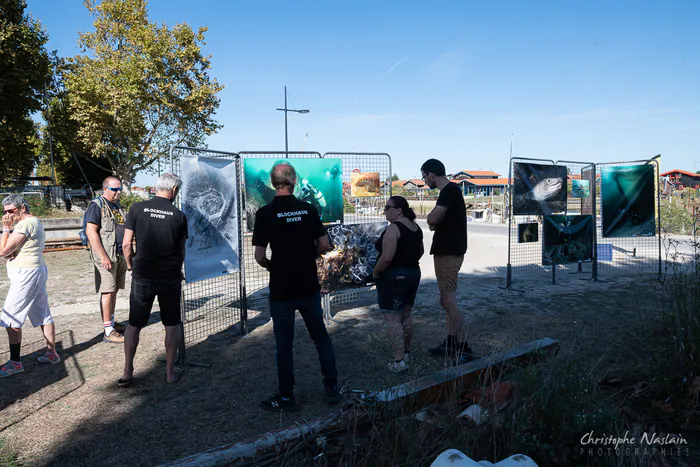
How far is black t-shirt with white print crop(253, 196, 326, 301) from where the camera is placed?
140 inches

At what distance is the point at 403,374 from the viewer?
4.20 metres

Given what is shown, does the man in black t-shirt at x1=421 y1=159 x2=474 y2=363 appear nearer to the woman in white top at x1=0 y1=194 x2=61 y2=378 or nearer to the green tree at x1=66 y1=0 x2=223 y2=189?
the woman in white top at x1=0 y1=194 x2=61 y2=378

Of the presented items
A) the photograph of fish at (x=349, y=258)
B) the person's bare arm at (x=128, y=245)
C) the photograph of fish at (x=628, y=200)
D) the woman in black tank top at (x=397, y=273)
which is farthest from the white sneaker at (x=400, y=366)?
the photograph of fish at (x=628, y=200)

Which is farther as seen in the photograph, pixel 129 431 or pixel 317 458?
pixel 129 431

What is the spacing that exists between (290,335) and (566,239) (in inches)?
272

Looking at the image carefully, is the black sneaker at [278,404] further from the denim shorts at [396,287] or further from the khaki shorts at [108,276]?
the khaki shorts at [108,276]

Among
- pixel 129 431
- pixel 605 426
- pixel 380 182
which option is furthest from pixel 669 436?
pixel 380 182

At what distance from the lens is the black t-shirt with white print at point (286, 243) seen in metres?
3.55

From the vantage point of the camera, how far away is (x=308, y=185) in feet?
19.5

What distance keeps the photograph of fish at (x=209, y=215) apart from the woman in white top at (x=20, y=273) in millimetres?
1407

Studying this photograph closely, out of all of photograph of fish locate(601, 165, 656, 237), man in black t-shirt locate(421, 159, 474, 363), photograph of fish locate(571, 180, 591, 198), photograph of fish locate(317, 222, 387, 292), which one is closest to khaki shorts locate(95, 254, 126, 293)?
photograph of fish locate(317, 222, 387, 292)

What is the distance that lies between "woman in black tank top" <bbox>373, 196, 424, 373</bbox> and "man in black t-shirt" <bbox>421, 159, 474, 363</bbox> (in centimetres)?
41

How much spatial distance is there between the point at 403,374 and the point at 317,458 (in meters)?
1.99

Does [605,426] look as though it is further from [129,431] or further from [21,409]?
[21,409]
